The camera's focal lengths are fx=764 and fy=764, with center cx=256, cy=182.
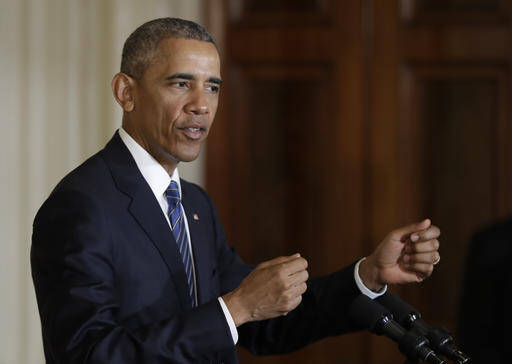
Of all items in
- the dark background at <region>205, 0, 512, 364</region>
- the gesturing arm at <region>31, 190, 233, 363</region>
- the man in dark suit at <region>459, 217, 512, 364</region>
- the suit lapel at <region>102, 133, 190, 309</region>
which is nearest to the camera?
the man in dark suit at <region>459, 217, 512, 364</region>

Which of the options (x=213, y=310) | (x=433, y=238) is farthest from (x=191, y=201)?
(x=433, y=238)

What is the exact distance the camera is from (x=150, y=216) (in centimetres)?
190

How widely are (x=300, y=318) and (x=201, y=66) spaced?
2.52 feet

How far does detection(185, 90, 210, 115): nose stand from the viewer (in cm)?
195

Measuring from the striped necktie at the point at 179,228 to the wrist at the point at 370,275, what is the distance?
1.54ft

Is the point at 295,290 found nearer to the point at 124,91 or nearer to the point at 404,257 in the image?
the point at 404,257

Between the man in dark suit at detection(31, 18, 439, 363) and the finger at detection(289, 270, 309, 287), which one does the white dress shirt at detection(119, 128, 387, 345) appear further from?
the finger at detection(289, 270, 309, 287)

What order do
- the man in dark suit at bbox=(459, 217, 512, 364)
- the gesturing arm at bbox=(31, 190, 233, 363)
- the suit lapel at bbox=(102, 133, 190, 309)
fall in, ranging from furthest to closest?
the suit lapel at bbox=(102, 133, 190, 309), the gesturing arm at bbox=(31, 190, 233, 363), the man in dark suit at bbox=(459, 217, 512, 364)

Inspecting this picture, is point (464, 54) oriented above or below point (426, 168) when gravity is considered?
above

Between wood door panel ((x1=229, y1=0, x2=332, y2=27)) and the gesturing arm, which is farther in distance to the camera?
wood door panel ((x1=229, y1=0, x2=332, y2=27))

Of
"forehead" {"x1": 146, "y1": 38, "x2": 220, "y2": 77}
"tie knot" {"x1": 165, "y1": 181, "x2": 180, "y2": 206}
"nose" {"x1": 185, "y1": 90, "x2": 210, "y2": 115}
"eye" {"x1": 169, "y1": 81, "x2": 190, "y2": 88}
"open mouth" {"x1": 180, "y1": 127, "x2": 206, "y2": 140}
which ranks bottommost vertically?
"tie knot" {"x1": 165, "y1": 181, "x2": 180, "y2": 206}

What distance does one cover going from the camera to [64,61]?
10.9 ft

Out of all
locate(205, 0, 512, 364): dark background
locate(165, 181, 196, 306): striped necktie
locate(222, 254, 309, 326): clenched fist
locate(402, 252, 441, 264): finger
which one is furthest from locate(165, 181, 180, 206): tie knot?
locate(205, 0, 512, 364): dark background

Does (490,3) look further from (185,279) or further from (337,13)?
(185,279)
